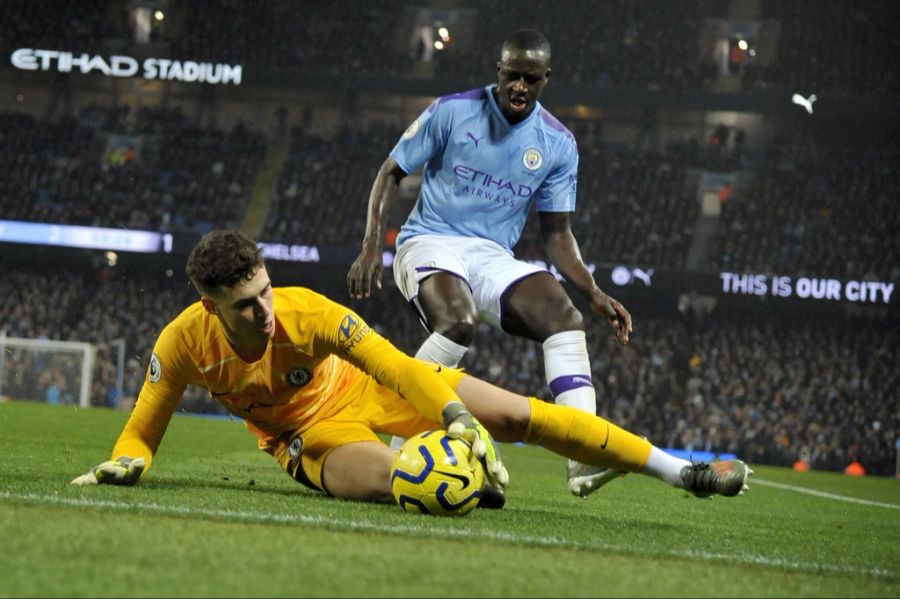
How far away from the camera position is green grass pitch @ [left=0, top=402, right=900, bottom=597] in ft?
9.16

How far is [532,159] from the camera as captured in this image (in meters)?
6.18

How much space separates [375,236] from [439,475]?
1.61 metres

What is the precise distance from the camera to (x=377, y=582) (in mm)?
2838

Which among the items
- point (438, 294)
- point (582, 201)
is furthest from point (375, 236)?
point (582, 201)

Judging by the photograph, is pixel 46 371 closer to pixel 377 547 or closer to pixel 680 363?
pixel 680 363

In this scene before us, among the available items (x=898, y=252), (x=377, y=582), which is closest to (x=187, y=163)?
(x=898, y=252)

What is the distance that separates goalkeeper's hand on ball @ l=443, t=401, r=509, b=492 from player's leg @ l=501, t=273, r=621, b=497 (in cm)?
Answer: 116

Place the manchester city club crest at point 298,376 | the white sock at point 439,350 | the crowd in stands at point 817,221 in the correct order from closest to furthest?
1. the manchester city club crest at point 298,376
2. the white sock at point 439,350
3. the crowd in stands at point 817,221

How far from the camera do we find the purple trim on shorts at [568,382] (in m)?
5.54

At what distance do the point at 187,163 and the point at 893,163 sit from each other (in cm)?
1813

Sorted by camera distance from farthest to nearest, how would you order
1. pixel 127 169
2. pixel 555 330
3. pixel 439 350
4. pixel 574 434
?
pixel 127 169
pixel 555 330
pixel 439 350
pixel 574 434

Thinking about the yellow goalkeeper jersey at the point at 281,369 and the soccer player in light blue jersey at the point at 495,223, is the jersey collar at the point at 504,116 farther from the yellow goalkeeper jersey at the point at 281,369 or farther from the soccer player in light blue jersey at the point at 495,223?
the yellow goalkeeper jersey at the point at 281,369

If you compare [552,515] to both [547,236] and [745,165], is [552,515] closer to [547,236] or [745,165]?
[547,236]

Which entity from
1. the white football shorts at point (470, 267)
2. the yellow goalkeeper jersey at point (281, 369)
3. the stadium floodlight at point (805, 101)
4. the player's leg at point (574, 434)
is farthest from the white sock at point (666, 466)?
the stadium floodlight at point (805, 101)
